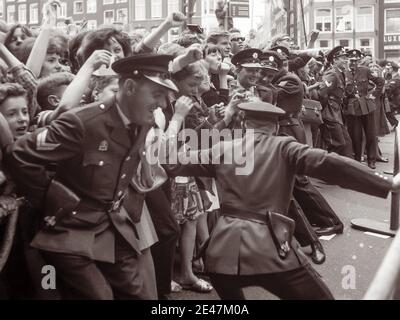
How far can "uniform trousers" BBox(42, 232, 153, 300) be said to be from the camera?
8.67ft

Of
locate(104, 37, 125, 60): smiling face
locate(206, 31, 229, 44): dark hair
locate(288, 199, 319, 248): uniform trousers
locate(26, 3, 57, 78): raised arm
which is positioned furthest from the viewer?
locate(206, 31, 229, 44): dark hair

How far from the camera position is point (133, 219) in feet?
9.70

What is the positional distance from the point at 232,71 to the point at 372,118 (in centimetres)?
404

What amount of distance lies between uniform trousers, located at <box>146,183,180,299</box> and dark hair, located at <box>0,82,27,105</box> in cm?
114

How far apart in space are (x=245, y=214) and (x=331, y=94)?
665cm

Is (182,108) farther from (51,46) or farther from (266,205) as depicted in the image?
(51,46)

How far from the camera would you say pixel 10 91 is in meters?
3.02

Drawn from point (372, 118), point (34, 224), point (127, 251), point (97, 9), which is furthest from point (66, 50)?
point (97, 9)

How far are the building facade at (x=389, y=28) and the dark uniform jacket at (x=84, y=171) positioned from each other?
4918 centimetres

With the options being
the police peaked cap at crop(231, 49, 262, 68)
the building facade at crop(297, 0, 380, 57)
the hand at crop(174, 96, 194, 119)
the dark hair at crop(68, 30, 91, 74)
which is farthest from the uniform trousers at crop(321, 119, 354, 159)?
the building facade at crop(297, 0, 380, 57)

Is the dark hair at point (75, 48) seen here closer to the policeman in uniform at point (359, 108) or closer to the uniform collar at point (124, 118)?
the uniform collar at point (124, 118)

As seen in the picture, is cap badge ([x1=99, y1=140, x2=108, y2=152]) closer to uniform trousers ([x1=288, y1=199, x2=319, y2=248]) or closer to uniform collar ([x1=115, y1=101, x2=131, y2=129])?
uniform collar ([x1=115, y1=101, x2=131, y2=129])

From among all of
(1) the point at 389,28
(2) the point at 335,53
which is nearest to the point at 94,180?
(2) the point at 335,53
